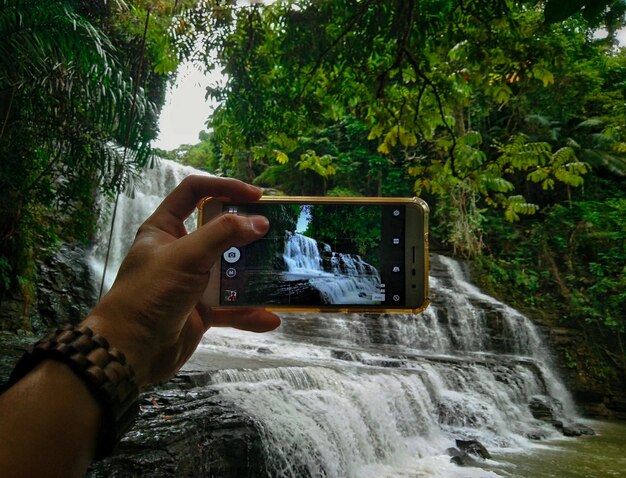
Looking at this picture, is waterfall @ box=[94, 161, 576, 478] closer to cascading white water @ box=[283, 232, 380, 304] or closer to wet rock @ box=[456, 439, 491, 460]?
cascading white water @ box=[283, 232, 380, 304]

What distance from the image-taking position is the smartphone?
1.30 metres

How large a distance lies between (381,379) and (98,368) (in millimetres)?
5105

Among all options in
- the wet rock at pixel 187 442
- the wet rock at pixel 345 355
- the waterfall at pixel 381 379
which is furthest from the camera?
the wet rock at pixel 345 355

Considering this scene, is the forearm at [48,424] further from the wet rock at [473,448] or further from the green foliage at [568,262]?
the green foliage at [568,262]

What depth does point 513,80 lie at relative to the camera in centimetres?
307

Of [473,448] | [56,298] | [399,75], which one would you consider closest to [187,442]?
[399,75]

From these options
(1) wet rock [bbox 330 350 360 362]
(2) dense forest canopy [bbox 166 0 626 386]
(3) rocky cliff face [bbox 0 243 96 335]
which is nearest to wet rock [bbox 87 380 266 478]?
(2) dense forest canopy [bbox 166 0 626 386]

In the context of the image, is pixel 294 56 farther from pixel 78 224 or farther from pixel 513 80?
pixel 78 224

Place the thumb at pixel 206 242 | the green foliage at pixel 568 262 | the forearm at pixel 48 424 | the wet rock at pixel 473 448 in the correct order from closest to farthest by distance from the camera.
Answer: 1. the forearm at pixel 48 424
2. the thumb at pixel 206 242
3. the wet rock at pixel 473 448
4. the green foliage at pixel 568 262

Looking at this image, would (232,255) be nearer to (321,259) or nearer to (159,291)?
(321,259)

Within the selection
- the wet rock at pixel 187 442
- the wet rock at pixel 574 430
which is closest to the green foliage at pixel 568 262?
the wet rock at pixel 574 430

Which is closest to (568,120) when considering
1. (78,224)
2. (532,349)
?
(532,349)

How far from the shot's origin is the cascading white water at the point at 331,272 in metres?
1.35

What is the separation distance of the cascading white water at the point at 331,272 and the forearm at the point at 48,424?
0.71 metres
